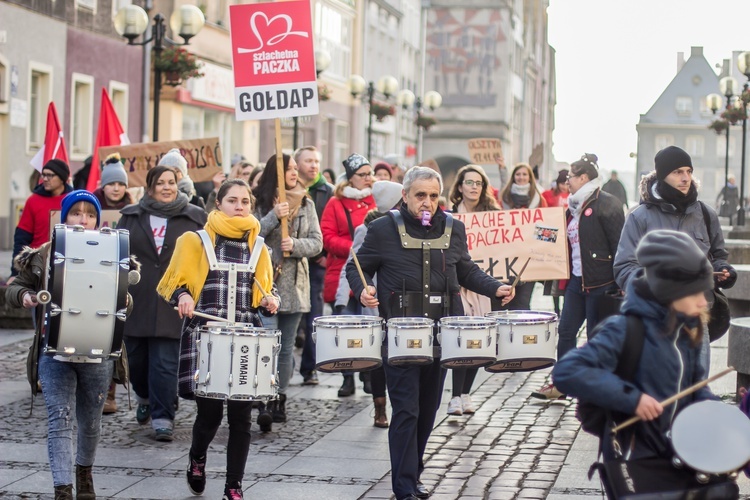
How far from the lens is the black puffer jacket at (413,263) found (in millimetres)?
7863

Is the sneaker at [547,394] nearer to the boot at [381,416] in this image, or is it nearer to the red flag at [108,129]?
the boot at [381,416]

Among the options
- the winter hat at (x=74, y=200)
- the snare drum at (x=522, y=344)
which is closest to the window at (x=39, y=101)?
the winter hat at (x=74, y=200)

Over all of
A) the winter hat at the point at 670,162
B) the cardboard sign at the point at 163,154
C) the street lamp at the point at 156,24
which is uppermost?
the street lamp at the point at 156,24

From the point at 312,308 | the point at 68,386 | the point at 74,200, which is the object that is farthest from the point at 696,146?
the point at 68,386

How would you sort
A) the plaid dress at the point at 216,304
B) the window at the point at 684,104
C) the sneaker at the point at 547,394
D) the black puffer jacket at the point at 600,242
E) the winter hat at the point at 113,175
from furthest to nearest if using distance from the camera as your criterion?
the window at the point at 684,104 → the sneaker at the point at 547,394 → the winter hat at the point at 113,175 → the black puffer jacket at the point at 600,242 → the plaid dress at the point at 216,304

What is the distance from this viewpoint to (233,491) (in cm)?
756

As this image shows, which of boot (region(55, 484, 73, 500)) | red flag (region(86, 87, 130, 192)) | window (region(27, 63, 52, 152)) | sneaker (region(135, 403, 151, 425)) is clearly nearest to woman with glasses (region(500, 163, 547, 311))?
red flag (region(86, 87, 130, 192))

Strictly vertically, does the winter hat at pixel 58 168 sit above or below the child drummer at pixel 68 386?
above

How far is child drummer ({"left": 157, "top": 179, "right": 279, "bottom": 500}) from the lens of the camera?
7.62 metres

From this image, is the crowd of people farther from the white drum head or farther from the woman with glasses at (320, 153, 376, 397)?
the white drum head

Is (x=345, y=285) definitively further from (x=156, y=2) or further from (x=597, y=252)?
(x=156, y=2)

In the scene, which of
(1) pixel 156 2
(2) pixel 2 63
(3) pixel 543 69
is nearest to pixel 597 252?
(2) pixel 2 63

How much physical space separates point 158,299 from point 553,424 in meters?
2.87

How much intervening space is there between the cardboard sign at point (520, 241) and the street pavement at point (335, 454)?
1.08 meters
